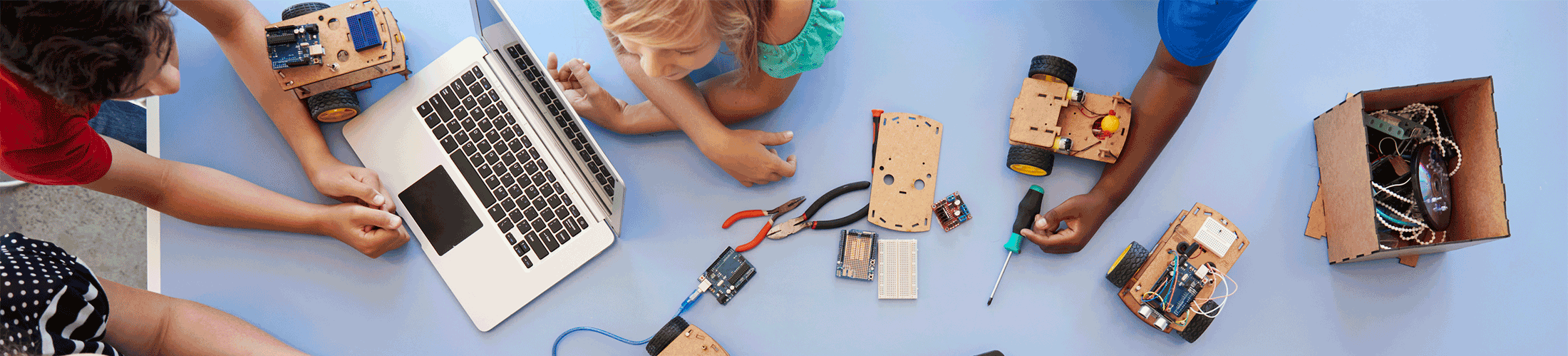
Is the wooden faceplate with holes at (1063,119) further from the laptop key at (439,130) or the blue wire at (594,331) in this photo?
the laptop key at (439,130)

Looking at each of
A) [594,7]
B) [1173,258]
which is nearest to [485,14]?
[594,7]

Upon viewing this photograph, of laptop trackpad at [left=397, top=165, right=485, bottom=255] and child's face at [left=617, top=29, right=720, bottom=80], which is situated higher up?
child's face at [left=617, top=29, right=720, bottom=80]

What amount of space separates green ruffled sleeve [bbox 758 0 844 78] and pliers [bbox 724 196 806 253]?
1.14 feet

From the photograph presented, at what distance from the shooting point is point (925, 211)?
162 centimetres

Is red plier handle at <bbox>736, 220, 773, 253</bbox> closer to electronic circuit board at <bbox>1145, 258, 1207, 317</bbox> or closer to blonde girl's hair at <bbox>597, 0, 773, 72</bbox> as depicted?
blonde girl's hair at <bbox>597, 0, 773, 72</bbox>

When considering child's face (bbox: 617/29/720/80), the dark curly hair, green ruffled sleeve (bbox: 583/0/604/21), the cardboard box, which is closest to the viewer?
the dark curly hair

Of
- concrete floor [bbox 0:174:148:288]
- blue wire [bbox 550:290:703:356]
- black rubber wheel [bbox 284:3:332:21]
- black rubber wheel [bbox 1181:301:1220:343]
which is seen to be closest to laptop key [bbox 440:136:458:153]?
black rubber wheel [bbox 284:3:332:21]

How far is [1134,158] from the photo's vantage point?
1.55 meters

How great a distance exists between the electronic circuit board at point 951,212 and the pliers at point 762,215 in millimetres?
330

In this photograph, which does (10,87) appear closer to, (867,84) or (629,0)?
(629,0)

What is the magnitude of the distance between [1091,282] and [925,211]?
0.43m

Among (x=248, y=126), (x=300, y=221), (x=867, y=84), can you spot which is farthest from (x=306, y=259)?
(x=867, y=84)

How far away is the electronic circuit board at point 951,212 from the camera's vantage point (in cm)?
161

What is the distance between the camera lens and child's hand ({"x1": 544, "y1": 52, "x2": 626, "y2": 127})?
1556 millimetres
